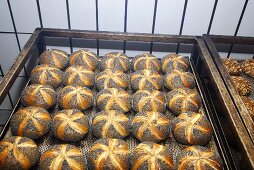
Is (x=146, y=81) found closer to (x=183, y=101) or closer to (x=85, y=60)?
(x=183, y=101)

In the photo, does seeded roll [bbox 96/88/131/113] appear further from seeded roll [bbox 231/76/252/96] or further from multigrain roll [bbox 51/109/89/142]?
seeded roll [bbox 231/76/252/96]

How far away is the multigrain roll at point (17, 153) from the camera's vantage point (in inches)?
68.0

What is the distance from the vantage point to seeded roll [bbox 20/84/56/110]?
2.15 meters

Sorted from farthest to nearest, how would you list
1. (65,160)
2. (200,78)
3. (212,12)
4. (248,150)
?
(212,12)
(200,78)
(65,160)
(248,150)

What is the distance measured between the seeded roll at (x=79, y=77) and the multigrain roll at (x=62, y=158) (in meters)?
0.69

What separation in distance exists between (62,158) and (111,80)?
2.83 ft

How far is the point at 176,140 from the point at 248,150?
2.00ft

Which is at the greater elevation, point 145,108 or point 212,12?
point 212,12

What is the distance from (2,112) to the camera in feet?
13.2

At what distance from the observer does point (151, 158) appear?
1.76 meters

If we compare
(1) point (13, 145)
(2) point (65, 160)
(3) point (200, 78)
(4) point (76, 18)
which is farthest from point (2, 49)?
(3) point (200, 78)

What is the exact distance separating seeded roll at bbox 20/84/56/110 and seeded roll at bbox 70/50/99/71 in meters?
0.48

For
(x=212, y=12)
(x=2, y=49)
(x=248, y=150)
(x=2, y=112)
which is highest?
(x=212, y=12)

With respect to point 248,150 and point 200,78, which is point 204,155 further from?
point 200,78
